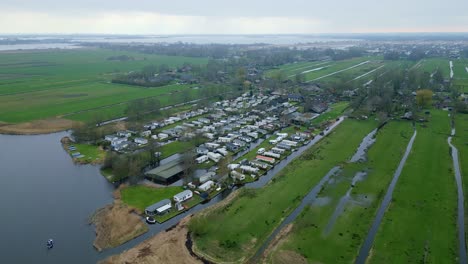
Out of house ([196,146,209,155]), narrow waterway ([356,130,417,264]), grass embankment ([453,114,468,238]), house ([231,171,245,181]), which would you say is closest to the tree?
grass embankment ([453,114,468,238])

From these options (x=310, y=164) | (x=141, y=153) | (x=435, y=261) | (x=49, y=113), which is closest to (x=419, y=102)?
(x=310, y=164)

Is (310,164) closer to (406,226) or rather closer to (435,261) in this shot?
(406,226)

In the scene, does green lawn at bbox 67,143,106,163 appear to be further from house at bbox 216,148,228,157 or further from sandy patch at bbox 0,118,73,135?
house at bbox 216,148,228,157

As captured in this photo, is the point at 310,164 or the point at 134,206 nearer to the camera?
the point at 134,206

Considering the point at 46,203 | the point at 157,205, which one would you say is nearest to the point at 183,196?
the point at 157,205

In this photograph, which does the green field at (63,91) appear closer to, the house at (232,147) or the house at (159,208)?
the house at (232,147)

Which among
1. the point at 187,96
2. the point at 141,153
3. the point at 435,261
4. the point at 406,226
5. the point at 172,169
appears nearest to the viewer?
the point at 435,261
